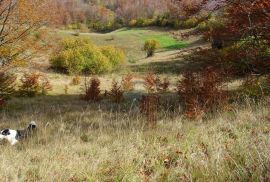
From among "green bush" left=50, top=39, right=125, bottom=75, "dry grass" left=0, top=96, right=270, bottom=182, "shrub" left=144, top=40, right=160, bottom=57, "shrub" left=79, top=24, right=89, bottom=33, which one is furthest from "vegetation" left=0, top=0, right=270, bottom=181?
"shrub" left=79, top=24, right=89, bottom=33

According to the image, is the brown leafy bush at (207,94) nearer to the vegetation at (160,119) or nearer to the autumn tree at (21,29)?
the vegetation at (160,119)

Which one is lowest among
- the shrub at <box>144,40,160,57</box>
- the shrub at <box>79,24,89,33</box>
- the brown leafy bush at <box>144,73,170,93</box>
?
the shrub at <box>79,24,89,33</box>

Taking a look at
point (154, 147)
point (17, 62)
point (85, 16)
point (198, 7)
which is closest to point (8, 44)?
point (17, 62)

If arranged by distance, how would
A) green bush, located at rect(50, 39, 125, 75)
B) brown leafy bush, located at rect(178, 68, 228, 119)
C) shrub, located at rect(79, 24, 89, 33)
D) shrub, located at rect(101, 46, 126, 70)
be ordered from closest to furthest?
brown leafy bush, located at rect(178, 68, 228, 119)
green bush, located at rect(50, 39, 125, 75)
shrub, located at rect(101, 46, 126, 70)
shrub, located at rect(79, 24, 89, 33)

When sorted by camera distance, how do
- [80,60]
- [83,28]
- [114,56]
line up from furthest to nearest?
[83,28]
[114,56]
[80,60]

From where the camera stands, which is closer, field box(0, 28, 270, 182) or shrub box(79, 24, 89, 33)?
field box(0, 28, 270, 182)

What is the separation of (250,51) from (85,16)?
302ft

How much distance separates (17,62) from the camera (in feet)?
42.5

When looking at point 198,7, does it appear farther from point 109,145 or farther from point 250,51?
point 109,145

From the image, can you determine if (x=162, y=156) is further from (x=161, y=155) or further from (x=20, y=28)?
(x=20, y=28)

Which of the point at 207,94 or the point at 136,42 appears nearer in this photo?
the point at 207,94

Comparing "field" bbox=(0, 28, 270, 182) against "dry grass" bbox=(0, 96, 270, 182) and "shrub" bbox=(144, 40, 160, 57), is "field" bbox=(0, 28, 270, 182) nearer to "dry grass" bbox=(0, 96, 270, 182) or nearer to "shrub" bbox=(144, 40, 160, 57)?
"dry grass" bbox=(0, 96, 270, 182)

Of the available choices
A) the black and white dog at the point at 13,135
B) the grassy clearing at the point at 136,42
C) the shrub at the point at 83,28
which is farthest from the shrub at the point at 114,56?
the shrub at the point at 83,28

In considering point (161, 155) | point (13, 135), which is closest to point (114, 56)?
point (13, 135)
